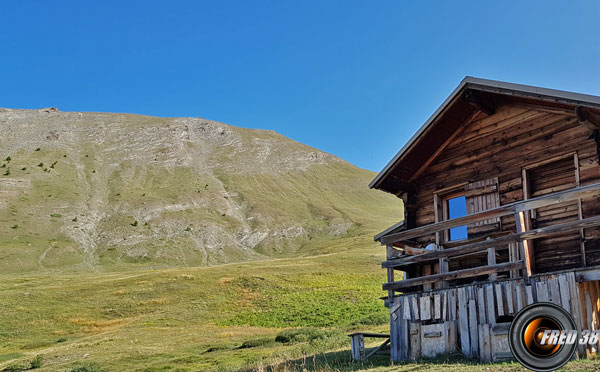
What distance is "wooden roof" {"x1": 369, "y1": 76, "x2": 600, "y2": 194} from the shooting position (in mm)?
16312

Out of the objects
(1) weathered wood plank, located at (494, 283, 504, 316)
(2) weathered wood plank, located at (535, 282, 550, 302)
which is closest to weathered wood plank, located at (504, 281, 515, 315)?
(1) weathered wood plank, located at (494, 283, 504, 316)

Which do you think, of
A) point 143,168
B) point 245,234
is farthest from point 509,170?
point 143,168

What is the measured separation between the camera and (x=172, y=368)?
30.1 m

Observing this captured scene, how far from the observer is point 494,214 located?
15.8 meters

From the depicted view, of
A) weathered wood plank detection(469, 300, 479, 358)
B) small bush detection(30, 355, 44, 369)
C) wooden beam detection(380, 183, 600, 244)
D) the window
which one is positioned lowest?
small bush detection(30, 355, 44, 369)

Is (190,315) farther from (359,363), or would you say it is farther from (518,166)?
(518,166)

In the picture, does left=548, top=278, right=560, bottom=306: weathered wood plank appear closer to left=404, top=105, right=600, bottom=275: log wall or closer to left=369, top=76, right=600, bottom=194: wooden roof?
left=404, top=105, right=600, bottom=275: log wall

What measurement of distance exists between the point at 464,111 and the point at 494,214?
5.31 meters

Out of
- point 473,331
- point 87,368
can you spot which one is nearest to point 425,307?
point 473,331

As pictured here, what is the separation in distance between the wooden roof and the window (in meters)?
1.82

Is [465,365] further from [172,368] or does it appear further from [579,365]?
[172,368]

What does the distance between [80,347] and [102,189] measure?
13059 cm

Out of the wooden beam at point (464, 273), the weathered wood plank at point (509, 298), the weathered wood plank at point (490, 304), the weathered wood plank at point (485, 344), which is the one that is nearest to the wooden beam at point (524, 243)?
the wooden beam at point (464, 273)

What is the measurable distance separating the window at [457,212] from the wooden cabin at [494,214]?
0.13 ft
